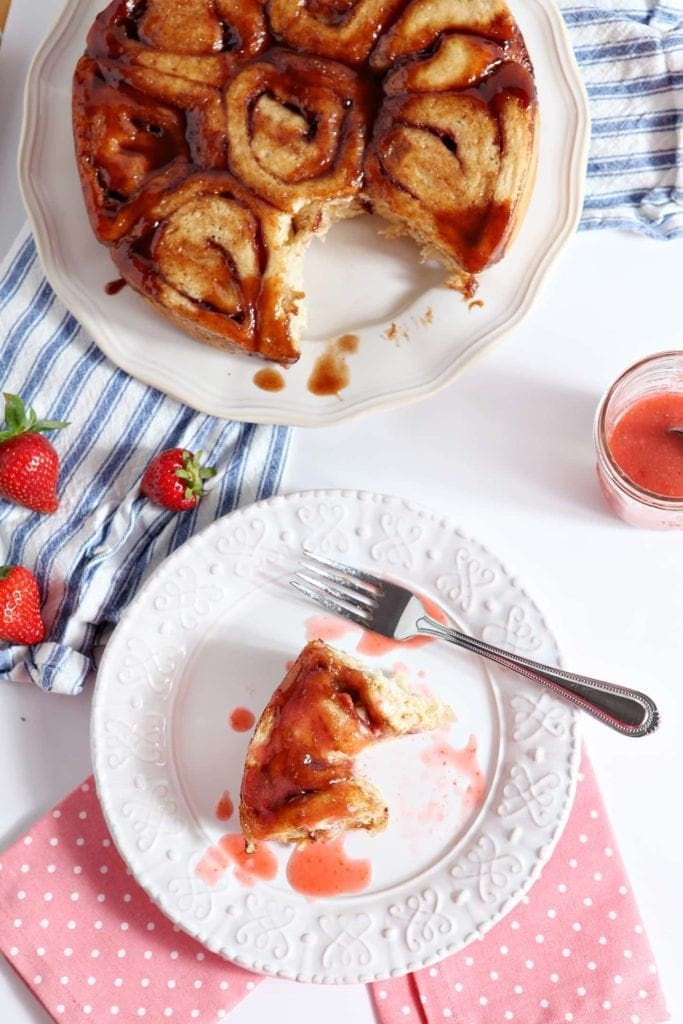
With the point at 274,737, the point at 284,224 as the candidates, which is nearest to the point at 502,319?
the point at 284,224

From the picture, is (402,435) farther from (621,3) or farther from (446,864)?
(621,3)

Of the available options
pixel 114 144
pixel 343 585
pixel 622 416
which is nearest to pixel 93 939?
pixel 343 585

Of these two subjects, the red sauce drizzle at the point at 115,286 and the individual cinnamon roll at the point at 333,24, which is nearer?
the individual cinnamon roll at the point at 333,24

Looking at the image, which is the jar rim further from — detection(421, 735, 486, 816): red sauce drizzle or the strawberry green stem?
the strawberry green stem

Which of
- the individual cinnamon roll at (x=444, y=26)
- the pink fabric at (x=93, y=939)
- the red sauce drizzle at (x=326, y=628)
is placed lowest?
the pink fabric at (x=93, y=939)

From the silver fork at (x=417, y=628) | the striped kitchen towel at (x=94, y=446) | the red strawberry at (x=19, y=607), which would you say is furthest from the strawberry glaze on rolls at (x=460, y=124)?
the red strawberry at (x=19, y=607)

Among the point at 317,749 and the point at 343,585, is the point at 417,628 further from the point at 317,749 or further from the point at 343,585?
the point at 317,749

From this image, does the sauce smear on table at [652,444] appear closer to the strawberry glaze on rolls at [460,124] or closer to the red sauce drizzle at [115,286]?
the strawberry glaze on rolls at [460,124]

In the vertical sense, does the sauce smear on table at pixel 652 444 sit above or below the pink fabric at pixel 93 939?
above
